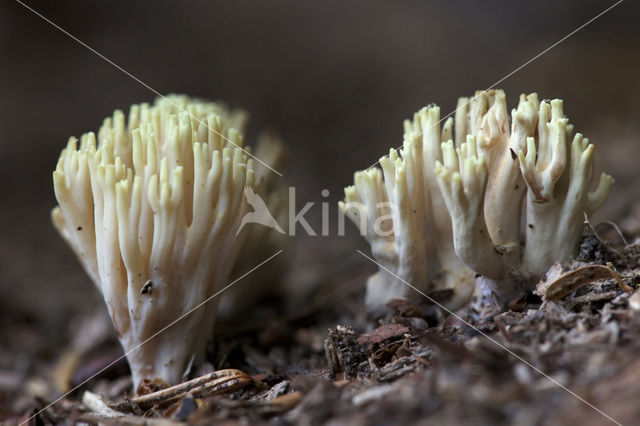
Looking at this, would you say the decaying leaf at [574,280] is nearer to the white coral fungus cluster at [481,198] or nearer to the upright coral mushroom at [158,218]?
the white coral fungus cluster at [481,198]

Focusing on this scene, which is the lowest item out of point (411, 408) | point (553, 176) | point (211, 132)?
point (411, 408)

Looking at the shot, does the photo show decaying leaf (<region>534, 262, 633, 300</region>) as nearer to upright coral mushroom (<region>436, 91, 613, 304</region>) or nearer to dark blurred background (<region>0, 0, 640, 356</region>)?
upright coral mushroom (<region>436, 91, 613, 304</region>)

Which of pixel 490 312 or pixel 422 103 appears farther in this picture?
pixel 422 103

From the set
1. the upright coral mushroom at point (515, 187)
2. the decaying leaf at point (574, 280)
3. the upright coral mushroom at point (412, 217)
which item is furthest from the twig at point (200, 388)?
the decaying leaf at point (574, 280)

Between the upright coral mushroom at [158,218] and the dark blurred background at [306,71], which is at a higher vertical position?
the dark blurred background at [306,71]

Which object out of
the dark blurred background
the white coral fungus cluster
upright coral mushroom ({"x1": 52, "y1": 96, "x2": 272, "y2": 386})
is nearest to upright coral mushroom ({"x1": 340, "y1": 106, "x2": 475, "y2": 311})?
the white coral fungus cluster

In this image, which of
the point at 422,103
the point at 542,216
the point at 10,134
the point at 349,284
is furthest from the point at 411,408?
the point at 10,134

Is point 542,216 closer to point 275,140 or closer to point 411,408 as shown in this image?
point 411,408

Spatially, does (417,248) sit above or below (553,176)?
below
